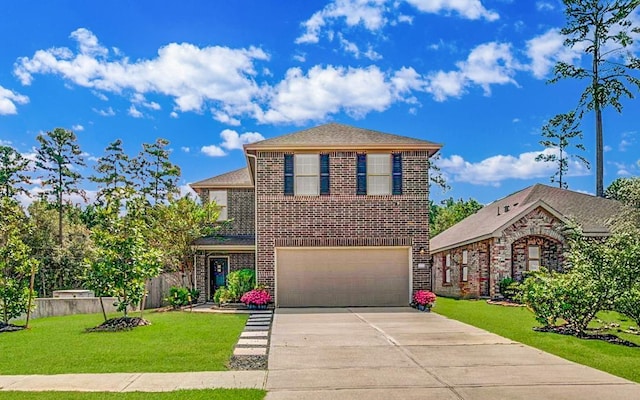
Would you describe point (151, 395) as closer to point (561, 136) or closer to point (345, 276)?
point (345, 276)

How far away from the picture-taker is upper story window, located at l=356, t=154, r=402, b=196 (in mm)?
18531

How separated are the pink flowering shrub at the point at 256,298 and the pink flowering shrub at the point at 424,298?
4.63m

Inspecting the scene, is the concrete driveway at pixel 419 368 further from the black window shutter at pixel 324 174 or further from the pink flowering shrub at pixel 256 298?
the black window shutter at pixel 324 174

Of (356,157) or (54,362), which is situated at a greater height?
(356,157)

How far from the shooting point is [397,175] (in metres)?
18.5

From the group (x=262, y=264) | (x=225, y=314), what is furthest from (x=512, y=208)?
(x=225, y=314)

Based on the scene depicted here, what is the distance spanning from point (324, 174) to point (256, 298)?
4473 millimetres

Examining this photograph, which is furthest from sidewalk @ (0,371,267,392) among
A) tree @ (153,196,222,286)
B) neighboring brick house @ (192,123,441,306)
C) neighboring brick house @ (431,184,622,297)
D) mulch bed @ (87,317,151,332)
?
neighboring brick house @ (431,184,622,297)

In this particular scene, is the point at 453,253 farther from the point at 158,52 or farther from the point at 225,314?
the point at 158,52

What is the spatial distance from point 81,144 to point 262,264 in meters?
22.4

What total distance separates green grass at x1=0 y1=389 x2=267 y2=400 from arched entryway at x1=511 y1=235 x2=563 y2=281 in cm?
1587

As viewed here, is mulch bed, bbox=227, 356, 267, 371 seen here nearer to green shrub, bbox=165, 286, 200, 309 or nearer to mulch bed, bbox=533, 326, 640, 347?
mulch bed, bbox=533, 326, 640, 347

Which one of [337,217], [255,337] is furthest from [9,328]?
[337,217]

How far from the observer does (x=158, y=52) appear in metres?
17.5
